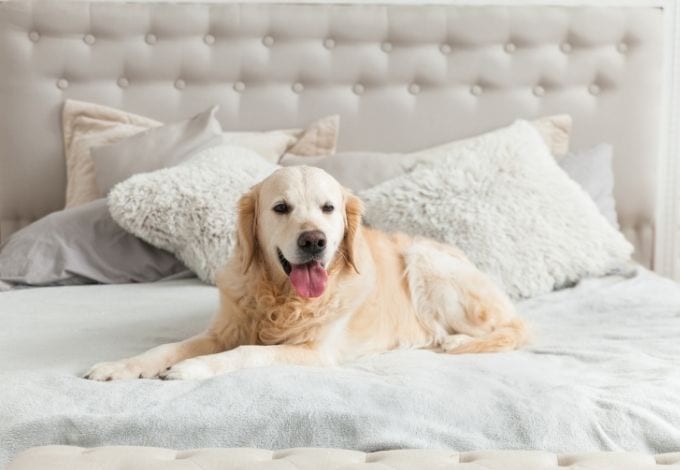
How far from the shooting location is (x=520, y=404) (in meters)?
1.74

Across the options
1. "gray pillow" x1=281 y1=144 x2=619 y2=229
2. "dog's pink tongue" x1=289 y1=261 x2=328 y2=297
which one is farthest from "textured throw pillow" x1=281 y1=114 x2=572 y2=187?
"dog's pink tongue" x1=289 y1=261 x2=328 y2=297

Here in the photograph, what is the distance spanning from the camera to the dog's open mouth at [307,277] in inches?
84.3

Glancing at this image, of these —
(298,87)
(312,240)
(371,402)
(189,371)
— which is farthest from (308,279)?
(298,87)

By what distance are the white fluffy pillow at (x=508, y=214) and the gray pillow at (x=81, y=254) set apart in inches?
28.5

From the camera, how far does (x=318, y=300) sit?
2.21 meters

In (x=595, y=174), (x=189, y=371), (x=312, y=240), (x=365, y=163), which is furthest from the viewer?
(x=595, y=174)

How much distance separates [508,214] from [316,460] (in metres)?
1.65

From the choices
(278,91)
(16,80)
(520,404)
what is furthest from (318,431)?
(16,80)

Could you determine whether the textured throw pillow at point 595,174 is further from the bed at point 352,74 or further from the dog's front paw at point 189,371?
the dog's front paw at point 189,371

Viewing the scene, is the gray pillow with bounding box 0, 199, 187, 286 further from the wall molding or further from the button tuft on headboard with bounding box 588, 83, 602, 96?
the wall molding

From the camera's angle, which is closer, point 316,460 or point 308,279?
point 316,460

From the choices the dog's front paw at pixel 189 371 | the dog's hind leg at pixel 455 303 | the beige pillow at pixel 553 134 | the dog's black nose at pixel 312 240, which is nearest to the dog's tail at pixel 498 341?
the dog's hind leg at pixel 455 303

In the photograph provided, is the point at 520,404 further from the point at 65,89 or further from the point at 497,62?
the point at 65,89

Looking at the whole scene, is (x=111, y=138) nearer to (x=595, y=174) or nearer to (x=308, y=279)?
(x=308, y=279)
